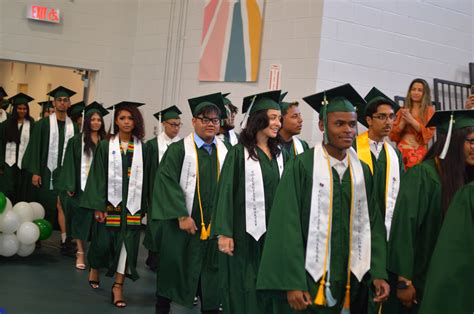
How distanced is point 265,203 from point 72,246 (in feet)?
14.7

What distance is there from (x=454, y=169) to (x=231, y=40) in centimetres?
598

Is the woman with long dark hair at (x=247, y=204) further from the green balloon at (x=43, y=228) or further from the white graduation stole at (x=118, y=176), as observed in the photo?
the green balloon at (x=43, y=228)

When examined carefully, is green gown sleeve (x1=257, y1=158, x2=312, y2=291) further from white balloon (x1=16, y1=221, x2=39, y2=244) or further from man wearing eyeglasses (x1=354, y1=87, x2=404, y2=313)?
white balloon (x1=16, y1=221, x2=39, y2=244)

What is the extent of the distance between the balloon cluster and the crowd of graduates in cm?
34

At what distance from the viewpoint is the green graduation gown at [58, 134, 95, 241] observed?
7.54 m

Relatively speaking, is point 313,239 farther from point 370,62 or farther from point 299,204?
point 370,62

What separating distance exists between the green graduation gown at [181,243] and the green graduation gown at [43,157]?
3.55 metres

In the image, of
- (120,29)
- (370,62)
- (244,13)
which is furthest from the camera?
(120,29)

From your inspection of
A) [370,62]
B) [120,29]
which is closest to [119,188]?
[370,62]

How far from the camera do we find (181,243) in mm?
5367

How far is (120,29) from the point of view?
11.3 metres

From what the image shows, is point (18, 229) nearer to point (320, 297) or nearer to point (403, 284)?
point (320, 297)

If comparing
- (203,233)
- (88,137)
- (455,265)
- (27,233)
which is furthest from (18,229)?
(455,265)

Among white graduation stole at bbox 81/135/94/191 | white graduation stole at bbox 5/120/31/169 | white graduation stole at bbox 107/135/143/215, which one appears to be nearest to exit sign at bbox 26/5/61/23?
white graduation stole at bbox 5/120/31/169
